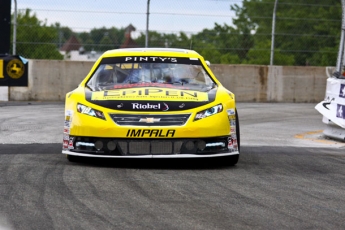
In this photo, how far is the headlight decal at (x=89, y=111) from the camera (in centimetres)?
813

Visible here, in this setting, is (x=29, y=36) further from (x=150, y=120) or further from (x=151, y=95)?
(x=150, y=120)

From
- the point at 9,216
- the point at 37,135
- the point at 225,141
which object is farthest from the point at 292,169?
the point at 37,135

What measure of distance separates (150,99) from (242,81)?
12.8 metres

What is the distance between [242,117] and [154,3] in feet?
15.7

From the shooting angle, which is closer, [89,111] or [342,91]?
[89,111]

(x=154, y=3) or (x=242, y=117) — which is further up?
(x=154, y=3)

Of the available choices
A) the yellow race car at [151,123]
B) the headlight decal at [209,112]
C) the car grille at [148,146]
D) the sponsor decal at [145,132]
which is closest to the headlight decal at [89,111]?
the yellow race car at [151,123]

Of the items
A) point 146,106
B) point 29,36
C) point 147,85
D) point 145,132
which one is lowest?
point 145,132

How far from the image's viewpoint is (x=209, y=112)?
8203 millimetres

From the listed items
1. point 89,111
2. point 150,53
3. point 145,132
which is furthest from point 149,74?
point 145,132

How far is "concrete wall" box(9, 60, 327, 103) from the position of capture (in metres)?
19.7

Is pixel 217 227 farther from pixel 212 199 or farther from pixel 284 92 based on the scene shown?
pixel 284 92

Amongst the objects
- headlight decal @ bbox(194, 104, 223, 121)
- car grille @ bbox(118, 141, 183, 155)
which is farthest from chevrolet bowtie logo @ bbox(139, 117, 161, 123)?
headlight decal @ bbox(194, 104, 223, 121)

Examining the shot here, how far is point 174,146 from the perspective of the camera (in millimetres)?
8047
